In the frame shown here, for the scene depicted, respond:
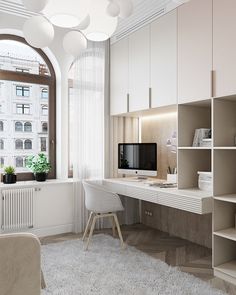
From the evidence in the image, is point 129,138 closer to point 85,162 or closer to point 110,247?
point 85,162

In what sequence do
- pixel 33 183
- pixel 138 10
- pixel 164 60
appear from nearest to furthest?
1. pixel 164 60
2. pixel 138 10
3. pixel 33 183

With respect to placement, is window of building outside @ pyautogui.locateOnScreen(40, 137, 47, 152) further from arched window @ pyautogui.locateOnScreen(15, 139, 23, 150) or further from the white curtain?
the white curtain

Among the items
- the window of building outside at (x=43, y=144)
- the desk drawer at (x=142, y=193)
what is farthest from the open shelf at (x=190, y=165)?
the window of building outside at (x=43, y=144)

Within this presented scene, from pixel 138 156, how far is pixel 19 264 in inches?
110

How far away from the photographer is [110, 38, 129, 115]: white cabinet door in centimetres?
400

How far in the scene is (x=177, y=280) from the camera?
254 cm

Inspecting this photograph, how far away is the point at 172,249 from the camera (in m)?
3.37

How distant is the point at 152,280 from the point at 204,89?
1830 millimetres

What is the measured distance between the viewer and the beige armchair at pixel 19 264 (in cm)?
136

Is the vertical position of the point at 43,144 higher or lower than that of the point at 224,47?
lower

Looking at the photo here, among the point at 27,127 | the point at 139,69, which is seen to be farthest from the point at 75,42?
the point at 27,127

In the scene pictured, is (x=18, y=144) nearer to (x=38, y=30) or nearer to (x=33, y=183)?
(x=33, y=183)

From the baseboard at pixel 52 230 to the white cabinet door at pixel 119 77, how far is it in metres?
1.75

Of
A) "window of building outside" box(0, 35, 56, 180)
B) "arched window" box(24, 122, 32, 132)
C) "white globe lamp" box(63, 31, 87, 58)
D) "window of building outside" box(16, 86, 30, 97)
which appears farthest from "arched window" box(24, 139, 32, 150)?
"white globe lamp" box(63, 31, 87, 58)
